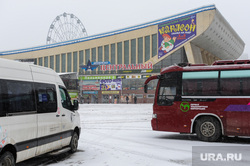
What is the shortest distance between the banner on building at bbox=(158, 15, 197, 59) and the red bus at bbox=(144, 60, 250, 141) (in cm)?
4230

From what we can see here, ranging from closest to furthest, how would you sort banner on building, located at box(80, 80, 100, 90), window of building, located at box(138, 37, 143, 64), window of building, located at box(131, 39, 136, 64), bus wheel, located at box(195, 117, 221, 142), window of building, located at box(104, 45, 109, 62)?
bus wheel, located at box(195, 117, 221, 142) < window of building, located at box(138, 37, 143, 64) < window of building, located at box(131, 39, 136, 64) < banner on building, located at box(80, 80, 100, 90) < window of building, located at box(104, 45, 109, 62)

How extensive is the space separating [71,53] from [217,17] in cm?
3391

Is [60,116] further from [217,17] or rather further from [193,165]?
[217,17]

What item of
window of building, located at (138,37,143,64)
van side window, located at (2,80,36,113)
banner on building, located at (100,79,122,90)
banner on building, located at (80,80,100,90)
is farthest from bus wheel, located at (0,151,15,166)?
banner on building, located at (80,80,100,90)

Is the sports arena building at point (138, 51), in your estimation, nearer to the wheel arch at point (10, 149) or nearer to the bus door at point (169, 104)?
the bus door at point (169, 104)

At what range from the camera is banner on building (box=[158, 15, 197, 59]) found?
51938 mm

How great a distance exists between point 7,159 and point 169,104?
7.11 meters

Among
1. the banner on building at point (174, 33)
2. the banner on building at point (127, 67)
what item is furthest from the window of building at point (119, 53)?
the banner on building at point (174, 33)

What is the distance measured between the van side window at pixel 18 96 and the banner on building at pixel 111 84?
54.6 metres

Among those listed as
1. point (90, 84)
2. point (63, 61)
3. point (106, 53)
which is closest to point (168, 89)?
point (106, 53)

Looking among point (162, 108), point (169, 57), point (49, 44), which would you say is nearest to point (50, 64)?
point (49, 44)

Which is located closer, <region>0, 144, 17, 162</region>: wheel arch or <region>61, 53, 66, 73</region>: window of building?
<region>0, 144, 17, 162</region>: wheel arch

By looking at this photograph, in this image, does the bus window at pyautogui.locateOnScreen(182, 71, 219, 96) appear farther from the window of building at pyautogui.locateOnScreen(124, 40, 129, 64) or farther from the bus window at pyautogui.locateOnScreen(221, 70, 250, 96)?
the window of building at pyautogui.locateOnScreen(124, 40, 129, 64)

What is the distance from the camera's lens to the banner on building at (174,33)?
5194cm
